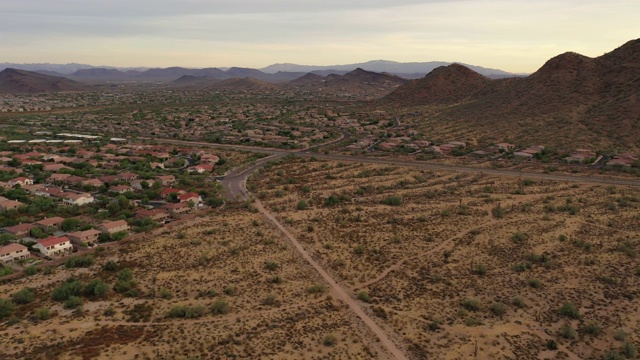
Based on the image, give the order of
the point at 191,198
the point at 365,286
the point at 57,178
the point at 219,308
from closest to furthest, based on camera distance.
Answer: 1. the point at 219,308
2. the point at 365,286
3. the point at 191,198
4. the point at 57,178

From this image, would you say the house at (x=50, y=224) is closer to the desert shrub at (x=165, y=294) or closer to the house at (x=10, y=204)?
the house at (x=10, y=204)

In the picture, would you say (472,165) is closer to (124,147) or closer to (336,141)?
(336,141)

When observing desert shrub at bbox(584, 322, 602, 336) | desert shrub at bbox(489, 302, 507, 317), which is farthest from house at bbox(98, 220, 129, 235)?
desert shrub at bbox(584, 322, 602, 336)

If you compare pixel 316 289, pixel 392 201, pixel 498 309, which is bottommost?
pixel 316 289

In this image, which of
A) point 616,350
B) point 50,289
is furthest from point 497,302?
point 50,289

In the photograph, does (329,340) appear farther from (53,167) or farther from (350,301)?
(53,167)

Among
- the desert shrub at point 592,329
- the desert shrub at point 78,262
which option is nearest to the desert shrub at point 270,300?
the desert shrub at point 78,262

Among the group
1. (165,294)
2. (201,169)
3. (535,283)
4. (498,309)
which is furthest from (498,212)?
(201,169)
